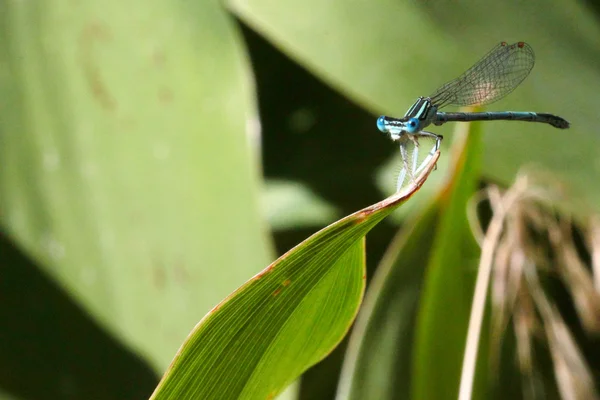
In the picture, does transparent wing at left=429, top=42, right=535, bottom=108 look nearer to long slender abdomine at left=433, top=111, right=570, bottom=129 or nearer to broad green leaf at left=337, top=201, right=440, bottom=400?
long slender abdomine at left=433, top=111, right=570, bottom=129

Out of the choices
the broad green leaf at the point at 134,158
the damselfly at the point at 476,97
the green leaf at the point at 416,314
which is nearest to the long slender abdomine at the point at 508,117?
the damselfly at the point at 476,97

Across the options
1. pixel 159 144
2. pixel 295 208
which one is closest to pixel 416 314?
pixel 159 144

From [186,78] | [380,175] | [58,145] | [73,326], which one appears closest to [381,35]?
[186,78]

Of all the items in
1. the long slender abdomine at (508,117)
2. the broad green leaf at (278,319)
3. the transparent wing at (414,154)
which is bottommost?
the broad green leaf at (278,319)

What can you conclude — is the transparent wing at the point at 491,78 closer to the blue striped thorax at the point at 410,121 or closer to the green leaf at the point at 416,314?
the blue striped thorax at the point at 410,121

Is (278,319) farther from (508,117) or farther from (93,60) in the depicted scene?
(93,60)

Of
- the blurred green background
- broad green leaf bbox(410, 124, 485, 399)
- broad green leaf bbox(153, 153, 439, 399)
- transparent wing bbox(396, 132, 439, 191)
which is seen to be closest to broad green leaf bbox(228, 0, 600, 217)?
the blurred green background
